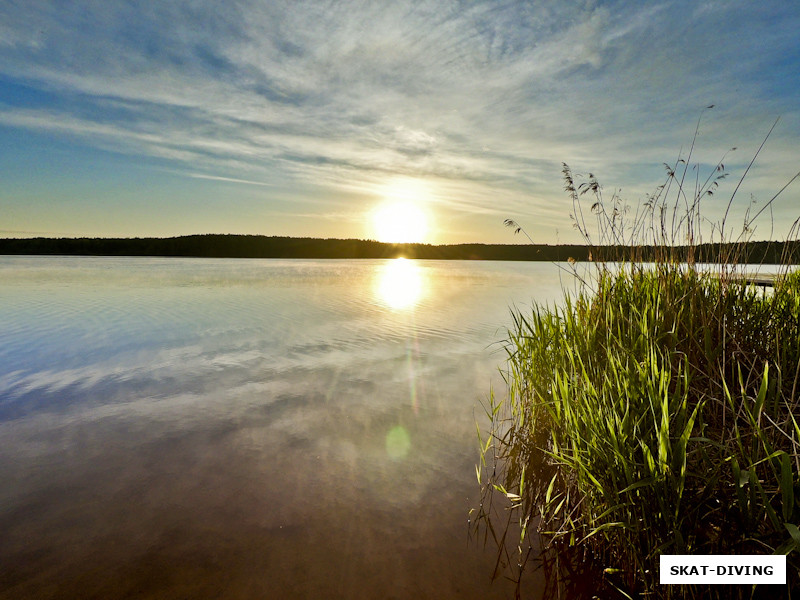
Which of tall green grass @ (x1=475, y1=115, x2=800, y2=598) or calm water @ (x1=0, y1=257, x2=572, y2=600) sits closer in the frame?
tall green grass @ (x1=475, y1=115, x2=800, y2=598)

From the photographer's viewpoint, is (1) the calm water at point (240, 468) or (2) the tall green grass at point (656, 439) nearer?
(2) the tall green grass at point (656, 439)

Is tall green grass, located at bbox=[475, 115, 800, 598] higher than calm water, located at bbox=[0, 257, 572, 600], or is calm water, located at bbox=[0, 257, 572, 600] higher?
tall green grass, located at bbox=[475, 115, 800, 598]

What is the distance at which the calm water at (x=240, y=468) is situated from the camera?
357 centimetres

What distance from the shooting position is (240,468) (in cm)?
518

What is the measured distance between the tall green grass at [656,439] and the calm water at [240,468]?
73 centimetres

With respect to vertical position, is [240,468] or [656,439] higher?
[656,439]

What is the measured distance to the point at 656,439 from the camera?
329 centimetres

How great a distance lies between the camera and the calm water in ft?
11.7

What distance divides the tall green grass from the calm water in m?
0.73

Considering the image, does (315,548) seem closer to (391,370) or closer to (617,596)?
(617,596)

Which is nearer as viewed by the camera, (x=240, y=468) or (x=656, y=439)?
(x=656, y=439)

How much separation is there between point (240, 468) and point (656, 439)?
4282mm

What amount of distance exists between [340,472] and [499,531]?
6.22 ft

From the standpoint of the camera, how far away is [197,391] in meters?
7.86
